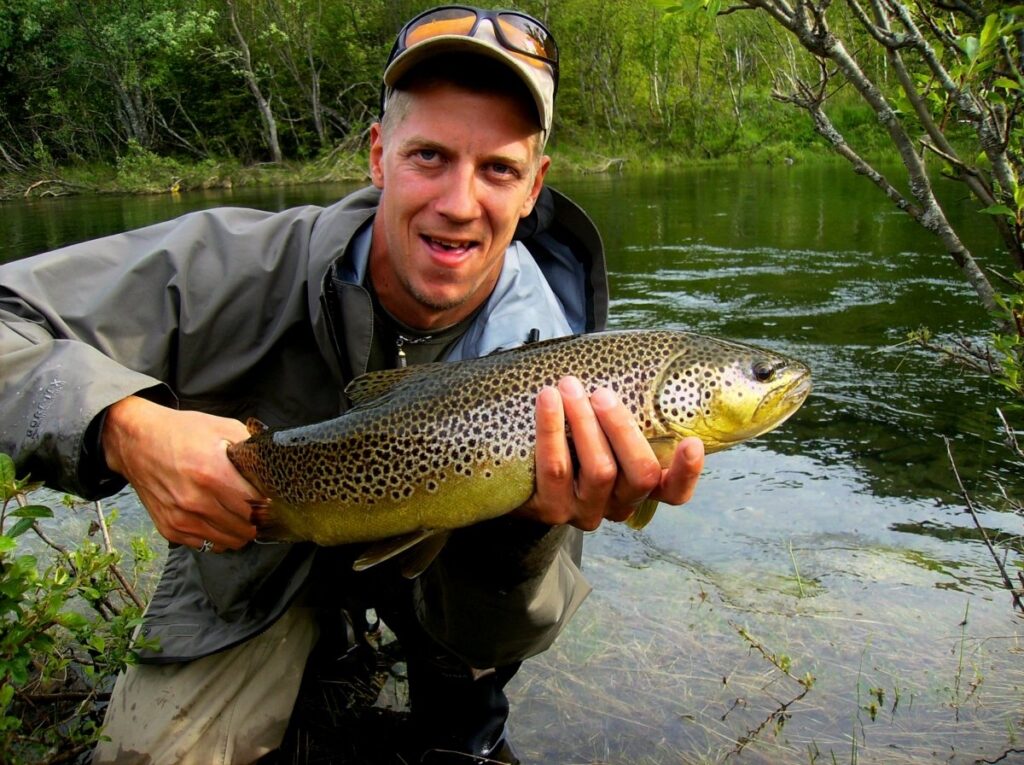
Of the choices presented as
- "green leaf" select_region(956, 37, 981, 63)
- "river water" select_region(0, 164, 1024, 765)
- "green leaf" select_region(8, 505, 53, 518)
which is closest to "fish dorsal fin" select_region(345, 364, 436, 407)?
"green leaf" select_region(8, 505, 53, 518)

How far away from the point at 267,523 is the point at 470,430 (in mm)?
719

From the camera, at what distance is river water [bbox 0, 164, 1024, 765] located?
3.17 meters

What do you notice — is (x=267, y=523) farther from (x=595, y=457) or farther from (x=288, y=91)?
(x=288, y=91)

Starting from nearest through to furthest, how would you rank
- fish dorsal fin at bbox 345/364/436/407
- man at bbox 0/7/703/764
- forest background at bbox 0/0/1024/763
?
fish dorsal fin at bbox 345/364/436/407 → man at bbox 0/7/703/764 → forest background at bbox 0/0/1024/763

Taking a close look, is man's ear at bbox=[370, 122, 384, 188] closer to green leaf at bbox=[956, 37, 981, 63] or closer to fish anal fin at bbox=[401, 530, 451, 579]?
fish anal fin at bbox=[401, 530, 451, 579]

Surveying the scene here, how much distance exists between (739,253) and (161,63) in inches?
1443

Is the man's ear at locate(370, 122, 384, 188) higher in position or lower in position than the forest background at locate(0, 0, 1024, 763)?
lower

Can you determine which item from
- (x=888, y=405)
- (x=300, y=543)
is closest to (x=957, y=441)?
(x=888, y=405)

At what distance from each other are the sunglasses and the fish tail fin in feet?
5.46

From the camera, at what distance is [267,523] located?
259cm

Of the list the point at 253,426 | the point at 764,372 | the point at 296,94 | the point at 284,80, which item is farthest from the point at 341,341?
the point at 284,80

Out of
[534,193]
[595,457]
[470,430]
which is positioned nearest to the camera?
[595,457]

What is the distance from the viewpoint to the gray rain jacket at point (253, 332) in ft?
9.42

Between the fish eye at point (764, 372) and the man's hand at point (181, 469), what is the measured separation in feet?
5.31
